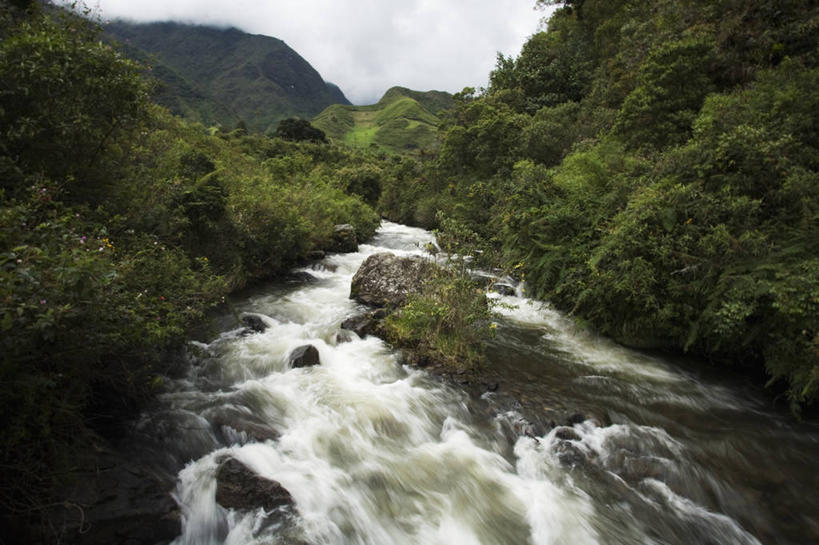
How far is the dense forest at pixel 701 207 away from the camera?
6.73 meters

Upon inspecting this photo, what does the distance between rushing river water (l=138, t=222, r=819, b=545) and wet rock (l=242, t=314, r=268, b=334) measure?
21.9 inches

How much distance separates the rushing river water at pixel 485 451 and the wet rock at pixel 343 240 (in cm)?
1006

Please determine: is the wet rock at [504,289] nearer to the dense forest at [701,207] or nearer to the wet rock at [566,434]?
the dense forest at [701,207]

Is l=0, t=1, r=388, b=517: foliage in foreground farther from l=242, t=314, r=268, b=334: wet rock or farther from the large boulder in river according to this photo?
the large boulder in river

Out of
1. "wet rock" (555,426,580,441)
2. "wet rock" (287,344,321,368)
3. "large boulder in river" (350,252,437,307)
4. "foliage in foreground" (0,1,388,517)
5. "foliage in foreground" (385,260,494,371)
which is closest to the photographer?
"foliage in foreground" (0,1,388,517)

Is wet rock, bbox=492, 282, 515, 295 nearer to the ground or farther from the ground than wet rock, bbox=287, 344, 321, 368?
farther from the ground

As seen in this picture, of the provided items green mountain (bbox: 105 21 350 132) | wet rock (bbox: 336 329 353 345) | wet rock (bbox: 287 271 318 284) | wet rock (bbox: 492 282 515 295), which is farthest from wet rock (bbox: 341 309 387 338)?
green mountain (bbox: 105 21 350 132)

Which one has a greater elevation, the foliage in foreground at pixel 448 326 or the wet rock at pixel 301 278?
the foliage in foreground at pixel 448 326

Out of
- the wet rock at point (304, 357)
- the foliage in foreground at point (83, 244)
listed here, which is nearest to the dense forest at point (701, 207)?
the wet rock at point (304, 357)

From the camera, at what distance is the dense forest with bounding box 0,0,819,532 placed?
10.9 feet

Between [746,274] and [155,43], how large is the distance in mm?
219977

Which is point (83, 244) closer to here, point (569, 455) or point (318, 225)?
point (569, 455)

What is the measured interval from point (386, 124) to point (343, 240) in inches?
4209

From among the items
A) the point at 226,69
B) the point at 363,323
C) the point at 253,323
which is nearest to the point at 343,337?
the point at 363,323
